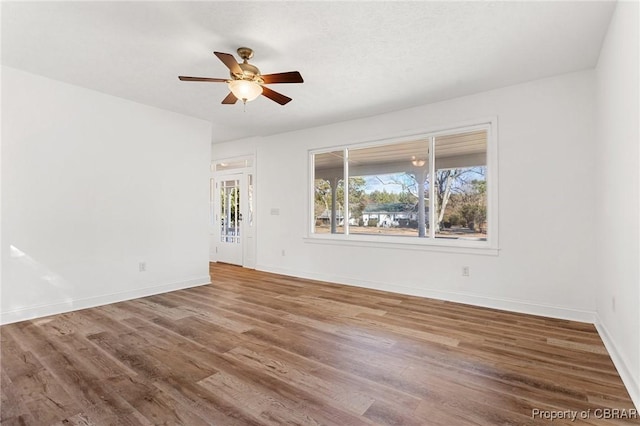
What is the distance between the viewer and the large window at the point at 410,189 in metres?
4.12

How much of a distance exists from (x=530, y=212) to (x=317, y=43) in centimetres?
303

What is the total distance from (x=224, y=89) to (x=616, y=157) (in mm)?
3988

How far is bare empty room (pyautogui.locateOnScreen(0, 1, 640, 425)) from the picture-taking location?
206cm

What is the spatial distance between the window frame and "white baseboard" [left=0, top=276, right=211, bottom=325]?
7.53 feet

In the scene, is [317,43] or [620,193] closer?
[620,193]

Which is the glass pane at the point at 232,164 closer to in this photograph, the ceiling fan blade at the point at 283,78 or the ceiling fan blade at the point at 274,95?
the ceiling fan blade at the point at 274,95

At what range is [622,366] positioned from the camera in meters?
2.20

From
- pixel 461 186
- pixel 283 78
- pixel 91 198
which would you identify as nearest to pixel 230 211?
pixel 91 198

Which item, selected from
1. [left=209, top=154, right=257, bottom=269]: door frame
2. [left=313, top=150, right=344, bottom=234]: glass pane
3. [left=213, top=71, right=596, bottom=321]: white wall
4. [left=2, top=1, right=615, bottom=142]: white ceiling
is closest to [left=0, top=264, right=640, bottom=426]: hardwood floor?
[left=213, top=71, right=596, bottom=321]: white wall

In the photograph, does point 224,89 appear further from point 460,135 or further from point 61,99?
point 460,135

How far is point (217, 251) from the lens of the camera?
24.0 ft

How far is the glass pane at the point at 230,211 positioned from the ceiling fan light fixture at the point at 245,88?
161 inches

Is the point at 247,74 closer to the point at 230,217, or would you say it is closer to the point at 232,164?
the point at 232,164

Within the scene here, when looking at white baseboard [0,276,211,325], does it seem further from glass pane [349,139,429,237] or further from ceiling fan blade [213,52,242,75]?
ceiling fan blade [213,52,242,75]
